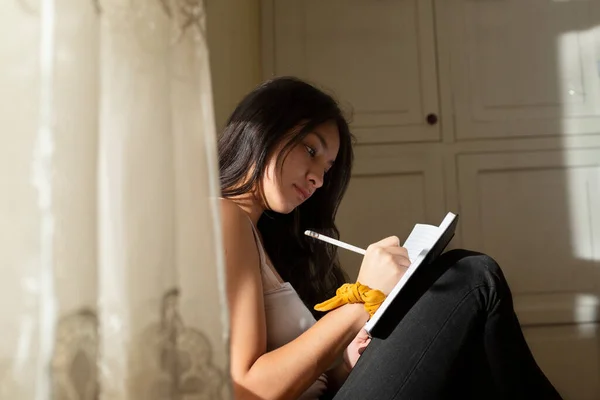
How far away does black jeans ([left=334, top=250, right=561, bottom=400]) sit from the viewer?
0.67 metres

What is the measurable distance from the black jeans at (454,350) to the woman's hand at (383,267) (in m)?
0.04

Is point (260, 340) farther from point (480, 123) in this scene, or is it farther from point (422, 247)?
point (480, 123)

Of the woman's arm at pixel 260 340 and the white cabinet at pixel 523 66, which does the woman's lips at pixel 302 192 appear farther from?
the white cabinet at pixel 523 66

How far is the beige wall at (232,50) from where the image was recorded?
3.92 ft

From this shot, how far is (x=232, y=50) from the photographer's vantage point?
1.36 meters

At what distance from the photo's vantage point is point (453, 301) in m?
0.69

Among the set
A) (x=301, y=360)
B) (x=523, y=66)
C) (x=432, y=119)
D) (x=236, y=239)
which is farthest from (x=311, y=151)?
(x=523, y=66)

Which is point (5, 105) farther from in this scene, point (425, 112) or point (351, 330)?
point (425, 112)

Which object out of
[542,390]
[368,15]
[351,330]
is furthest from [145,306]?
[368,15]

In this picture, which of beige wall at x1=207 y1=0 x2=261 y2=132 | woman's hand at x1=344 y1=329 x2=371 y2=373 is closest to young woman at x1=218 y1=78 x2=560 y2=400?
woman's hand at x1=344 y1=329 x2=371 y2=373

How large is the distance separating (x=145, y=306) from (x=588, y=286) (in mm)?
1511

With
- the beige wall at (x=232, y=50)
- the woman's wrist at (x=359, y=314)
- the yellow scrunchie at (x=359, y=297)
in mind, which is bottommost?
the woman's wrist at (x=359, y=314)

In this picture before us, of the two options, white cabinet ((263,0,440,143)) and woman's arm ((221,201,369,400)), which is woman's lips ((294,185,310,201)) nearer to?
woman's arm ((221,201,369,400))

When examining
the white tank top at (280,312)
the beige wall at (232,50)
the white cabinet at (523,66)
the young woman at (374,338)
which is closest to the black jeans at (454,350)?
the young woman at (374,338)
